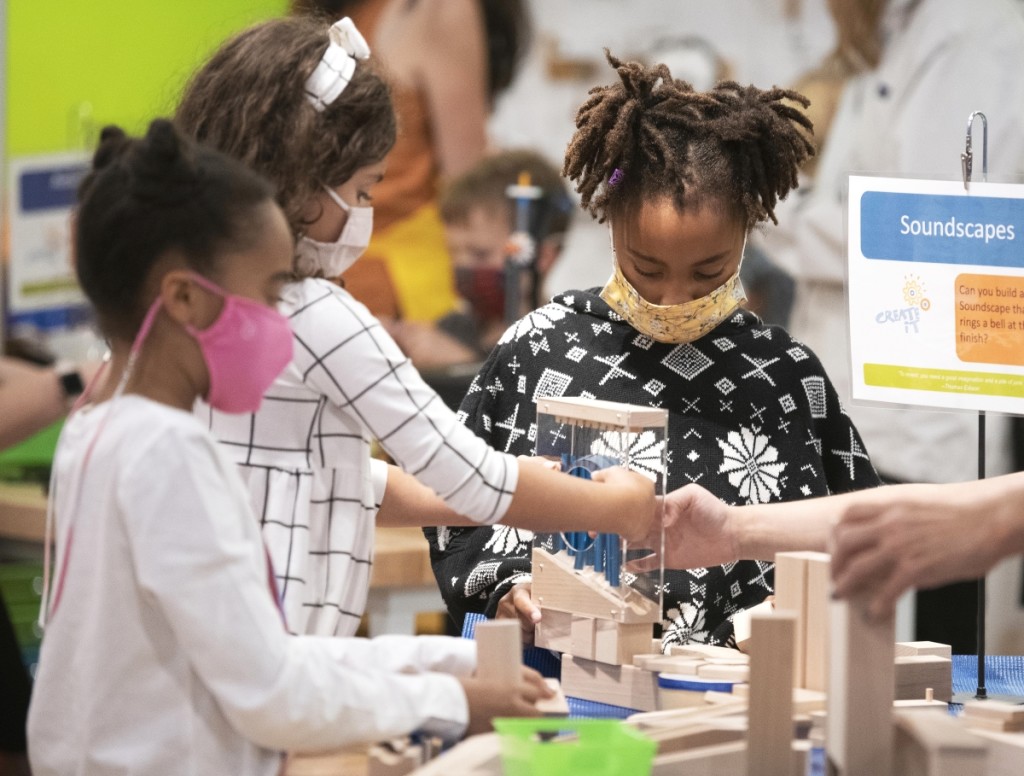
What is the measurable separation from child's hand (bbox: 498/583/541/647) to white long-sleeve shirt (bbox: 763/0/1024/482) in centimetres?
255

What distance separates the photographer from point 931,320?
2.12m

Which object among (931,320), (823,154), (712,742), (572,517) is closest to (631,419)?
(572,517)

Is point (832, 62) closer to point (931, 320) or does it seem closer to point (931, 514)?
point (931, 320)

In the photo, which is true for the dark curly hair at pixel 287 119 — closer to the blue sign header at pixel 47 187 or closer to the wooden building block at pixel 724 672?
the wooden building block at pixel 724 672

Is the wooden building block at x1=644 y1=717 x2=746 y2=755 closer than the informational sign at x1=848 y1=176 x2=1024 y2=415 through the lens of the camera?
Yes

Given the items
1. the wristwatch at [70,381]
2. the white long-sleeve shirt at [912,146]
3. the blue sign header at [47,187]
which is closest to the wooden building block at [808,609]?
the wristwatch at [70,381]

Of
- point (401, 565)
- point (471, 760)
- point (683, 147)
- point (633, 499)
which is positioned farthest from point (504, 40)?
point (471, 760)

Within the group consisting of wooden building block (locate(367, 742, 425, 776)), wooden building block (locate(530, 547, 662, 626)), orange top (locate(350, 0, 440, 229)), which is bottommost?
wooden building block (locate(367, 742, 425, 776))

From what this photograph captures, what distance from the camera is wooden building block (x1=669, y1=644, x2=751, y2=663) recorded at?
176cm

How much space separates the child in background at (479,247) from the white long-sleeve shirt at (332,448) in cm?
341

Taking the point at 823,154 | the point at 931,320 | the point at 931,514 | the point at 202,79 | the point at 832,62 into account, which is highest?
the point at 832,62

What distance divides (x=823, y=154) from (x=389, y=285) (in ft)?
5.14

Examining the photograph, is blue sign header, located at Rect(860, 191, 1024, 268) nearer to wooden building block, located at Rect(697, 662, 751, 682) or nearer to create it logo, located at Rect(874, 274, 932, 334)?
create it logo, located at Rect(874, 274, 932, 334)

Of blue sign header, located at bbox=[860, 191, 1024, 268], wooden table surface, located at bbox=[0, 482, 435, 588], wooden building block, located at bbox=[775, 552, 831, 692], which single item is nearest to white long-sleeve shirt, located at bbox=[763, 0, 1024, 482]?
wooden table surface, located at bbox=[0, 482, 435, 588]
